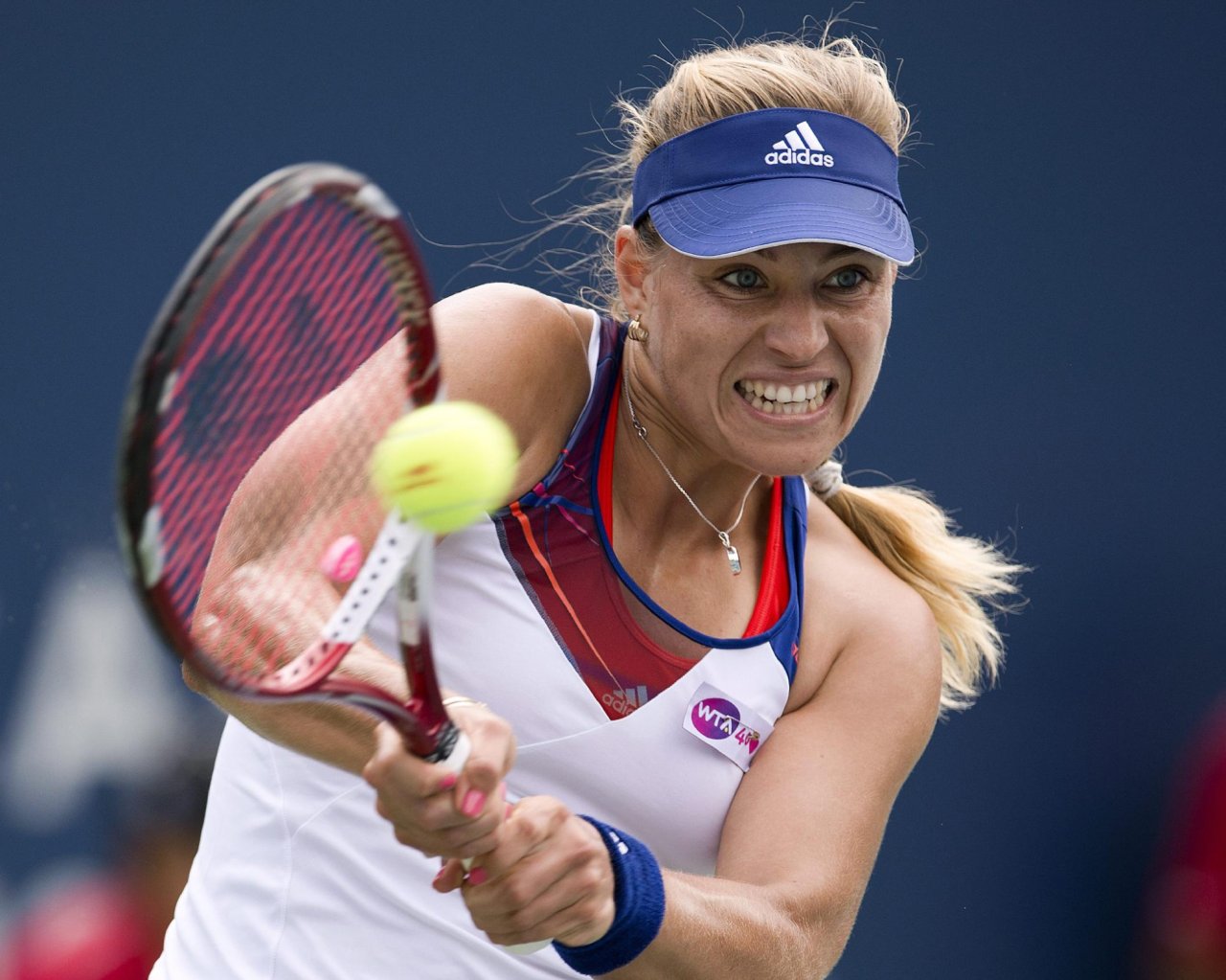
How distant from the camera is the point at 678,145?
1.97 metres

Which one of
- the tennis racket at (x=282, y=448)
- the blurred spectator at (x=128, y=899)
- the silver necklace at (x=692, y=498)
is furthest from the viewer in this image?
the blurred spectator at (x=128, y=899)

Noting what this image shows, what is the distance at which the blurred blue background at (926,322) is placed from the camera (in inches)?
121

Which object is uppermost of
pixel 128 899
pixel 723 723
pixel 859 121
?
pixel 859 121

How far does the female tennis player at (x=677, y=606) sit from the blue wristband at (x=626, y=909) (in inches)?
6.3

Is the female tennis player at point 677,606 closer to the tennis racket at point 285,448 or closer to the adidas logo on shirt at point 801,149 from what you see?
the adidas logo on shirt at point 801,149

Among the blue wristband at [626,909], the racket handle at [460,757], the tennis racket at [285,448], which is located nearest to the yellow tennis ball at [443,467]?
Answer: the tennis racket at [285,448]

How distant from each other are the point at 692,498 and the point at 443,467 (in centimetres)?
81

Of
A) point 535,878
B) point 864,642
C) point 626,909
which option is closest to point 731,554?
point 864,642

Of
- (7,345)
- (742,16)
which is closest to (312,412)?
(7,345)

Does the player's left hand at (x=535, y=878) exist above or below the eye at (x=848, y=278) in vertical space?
below

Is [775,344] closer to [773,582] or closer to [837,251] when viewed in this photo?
[837,251]

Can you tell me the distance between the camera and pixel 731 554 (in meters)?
2.11

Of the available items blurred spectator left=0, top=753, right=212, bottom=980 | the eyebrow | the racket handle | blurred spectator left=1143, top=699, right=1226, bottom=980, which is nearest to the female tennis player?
the eyebrow

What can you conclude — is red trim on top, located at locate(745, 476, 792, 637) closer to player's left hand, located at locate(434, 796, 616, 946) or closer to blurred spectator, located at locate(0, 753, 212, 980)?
player's left hand, located at locate(434, 796, 616, 946)
